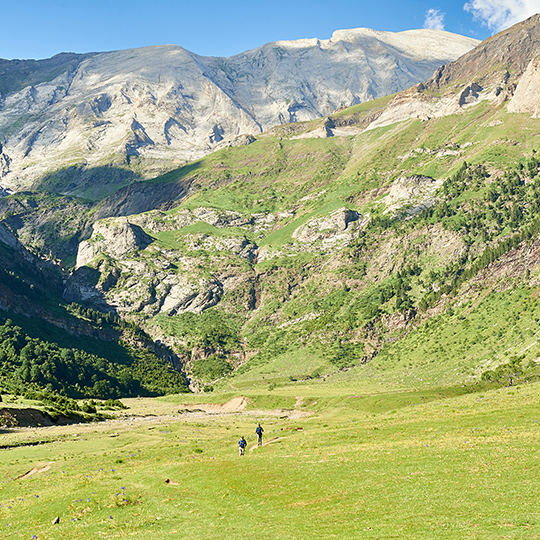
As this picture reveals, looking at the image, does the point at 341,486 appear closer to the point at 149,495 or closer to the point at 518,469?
the point at 518,469

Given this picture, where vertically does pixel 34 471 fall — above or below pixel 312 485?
below

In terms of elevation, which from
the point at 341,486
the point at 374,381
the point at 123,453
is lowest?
the point at 374,381

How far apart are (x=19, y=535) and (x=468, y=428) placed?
40.9m

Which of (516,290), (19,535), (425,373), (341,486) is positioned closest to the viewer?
(19,535)

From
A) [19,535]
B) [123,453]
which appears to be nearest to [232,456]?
[123,453]

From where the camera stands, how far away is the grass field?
24.6m

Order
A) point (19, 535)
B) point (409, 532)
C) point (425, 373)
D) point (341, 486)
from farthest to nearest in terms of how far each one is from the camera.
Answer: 1. point (425, 373)
2. point (341, 486)
3. point (19, 535)
4. point (409, 532)

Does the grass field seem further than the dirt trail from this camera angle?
No

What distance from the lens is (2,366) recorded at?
19362cm

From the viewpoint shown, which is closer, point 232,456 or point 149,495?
point 149,495

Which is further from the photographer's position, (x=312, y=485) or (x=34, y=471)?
(x=34, y=471)

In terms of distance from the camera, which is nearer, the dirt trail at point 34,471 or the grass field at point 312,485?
the grass field at point 312,485

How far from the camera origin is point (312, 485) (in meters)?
33.8

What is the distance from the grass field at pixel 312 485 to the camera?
24.6 metres
